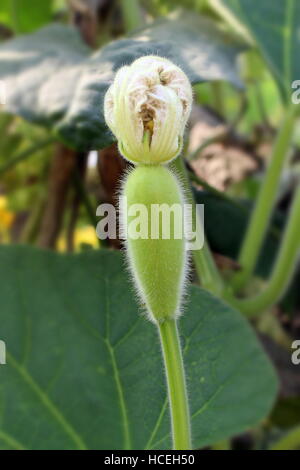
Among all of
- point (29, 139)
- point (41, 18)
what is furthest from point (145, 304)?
point (41, 18)

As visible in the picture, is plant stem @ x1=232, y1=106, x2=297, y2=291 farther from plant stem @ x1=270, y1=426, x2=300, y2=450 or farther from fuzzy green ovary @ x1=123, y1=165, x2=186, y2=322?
fuzzy green ovary @ x1=123, y1=165, x2=186, y2=322

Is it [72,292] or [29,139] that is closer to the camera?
[72,292]

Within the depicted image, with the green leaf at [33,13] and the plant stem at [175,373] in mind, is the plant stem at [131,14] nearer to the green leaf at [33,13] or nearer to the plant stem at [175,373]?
the green leaf at [33,13]

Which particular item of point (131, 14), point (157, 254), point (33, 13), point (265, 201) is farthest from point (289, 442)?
point (33, 13)

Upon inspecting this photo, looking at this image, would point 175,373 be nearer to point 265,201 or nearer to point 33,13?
point 265,201

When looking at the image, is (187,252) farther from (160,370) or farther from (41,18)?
(41,18)

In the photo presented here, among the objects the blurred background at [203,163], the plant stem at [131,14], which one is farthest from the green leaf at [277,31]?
the plant stem at [131,14]
